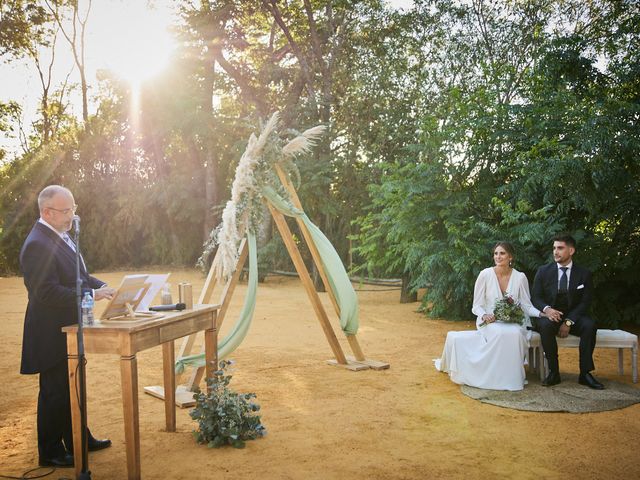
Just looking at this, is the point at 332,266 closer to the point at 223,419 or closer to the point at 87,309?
the point at 223,419

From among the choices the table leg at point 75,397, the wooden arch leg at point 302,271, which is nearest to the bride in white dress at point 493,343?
the wooden arch leg at point 302,271

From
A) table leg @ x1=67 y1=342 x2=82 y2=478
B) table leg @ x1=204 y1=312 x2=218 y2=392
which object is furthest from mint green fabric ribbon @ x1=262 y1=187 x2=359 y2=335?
table leg @ x1=67 y1=342 x2=82 y2=478

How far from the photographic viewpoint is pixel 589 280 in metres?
6.56

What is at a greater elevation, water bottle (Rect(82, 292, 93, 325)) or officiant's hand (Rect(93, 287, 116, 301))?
officiant's hand (Rect(93, 287, 116, 301))

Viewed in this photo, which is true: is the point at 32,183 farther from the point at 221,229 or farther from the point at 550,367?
the point at 550,367

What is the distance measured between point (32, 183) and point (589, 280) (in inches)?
825

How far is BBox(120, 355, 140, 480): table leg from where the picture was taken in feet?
12.6

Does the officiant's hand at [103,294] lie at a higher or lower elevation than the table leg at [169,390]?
higher

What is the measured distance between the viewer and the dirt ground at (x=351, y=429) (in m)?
4.12

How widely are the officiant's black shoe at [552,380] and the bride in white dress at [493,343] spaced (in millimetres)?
250

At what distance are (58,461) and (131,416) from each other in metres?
0.80

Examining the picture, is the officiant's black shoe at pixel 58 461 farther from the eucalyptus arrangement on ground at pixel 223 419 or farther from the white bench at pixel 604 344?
the white bench at pixel 604 344

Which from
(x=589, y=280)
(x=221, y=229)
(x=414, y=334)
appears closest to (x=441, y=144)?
(x=414, y=334)

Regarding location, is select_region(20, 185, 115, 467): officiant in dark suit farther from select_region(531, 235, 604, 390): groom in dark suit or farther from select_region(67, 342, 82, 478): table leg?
select_region(531, 235, 604, 390): groom in dark suit
